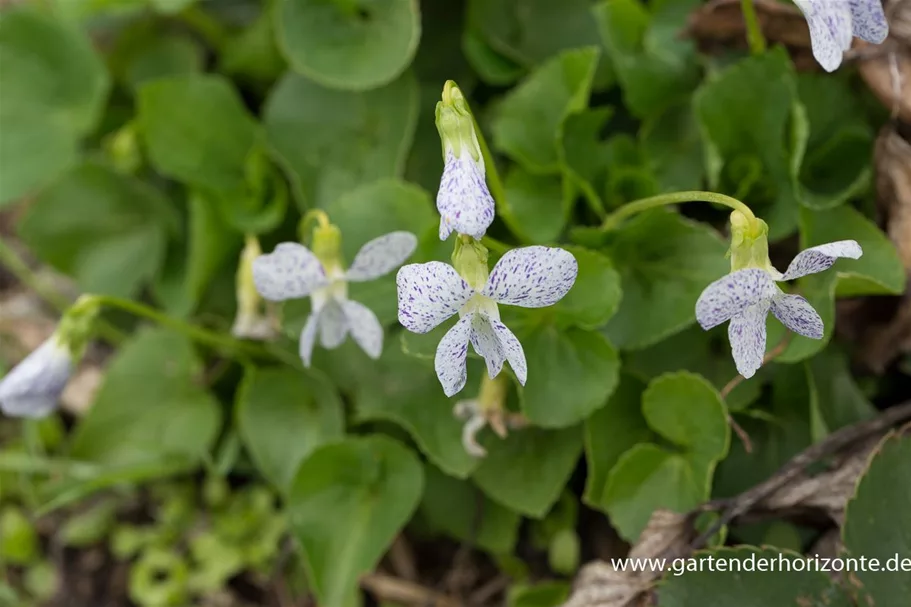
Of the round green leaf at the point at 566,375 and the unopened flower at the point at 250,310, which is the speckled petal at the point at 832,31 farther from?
the unopened flower at the point at 250,310

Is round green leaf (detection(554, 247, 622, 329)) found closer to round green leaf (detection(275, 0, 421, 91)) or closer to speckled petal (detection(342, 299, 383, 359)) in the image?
speckled petal (detection(342, 299, 383, 359))

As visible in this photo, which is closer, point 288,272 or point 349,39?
point 288,272

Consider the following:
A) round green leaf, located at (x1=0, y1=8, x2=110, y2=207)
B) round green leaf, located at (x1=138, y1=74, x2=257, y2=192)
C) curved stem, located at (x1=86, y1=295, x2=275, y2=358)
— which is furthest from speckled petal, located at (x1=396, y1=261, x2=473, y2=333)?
round green leaf, located at (x1=0, y1=8, x2=110, y2=207)

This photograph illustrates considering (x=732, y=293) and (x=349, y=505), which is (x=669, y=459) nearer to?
(x=732, y=293)

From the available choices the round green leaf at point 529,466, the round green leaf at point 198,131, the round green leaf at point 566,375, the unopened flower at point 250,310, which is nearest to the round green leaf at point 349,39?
the round green leaf at point 198,131

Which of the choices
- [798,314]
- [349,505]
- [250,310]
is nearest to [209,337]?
[250,310]

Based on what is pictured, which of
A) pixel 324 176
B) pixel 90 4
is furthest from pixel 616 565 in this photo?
pixel 90 4
